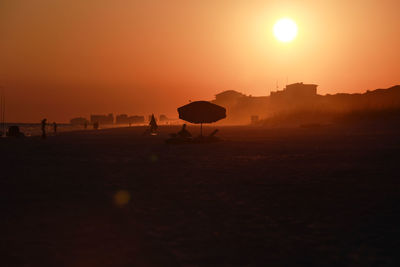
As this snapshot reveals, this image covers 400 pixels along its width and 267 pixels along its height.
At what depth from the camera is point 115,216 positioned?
6.18 m

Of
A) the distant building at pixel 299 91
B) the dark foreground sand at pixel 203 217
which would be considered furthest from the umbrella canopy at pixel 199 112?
the distant building at pixel 299 91

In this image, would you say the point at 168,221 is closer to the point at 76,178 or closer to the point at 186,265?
the point at 186,265

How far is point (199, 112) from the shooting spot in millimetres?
22031

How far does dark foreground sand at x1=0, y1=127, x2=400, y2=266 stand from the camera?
14.2 feet

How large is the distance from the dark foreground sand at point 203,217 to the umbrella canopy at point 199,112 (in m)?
11.0

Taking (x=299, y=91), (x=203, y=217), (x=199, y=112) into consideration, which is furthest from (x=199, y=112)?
(x=299, y=91)

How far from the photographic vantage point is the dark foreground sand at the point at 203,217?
4.32 metres

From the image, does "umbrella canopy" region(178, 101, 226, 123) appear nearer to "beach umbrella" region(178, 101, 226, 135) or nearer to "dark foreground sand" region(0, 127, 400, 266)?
"beach umbrella" region(178, 101, 226, 135)

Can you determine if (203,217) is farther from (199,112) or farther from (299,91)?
(299,91)

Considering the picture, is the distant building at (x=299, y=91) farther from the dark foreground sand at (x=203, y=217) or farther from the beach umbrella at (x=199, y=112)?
the dark foreground sand at (x=203, y=217)

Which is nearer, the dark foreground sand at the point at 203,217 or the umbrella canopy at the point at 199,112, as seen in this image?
the dark foreground sand at the point at 203,217

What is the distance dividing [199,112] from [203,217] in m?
16.2

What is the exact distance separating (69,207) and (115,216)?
4.00ft

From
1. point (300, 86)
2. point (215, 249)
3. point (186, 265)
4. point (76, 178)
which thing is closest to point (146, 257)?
point (186, 265)
